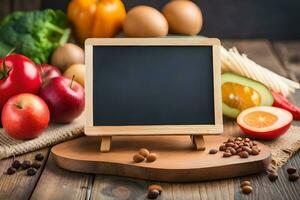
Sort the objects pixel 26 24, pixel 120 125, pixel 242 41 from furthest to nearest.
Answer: pixel 242 41
pixel 26 24
pixel 120 125

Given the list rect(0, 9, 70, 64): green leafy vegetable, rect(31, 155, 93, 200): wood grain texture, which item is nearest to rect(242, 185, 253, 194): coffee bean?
rect(31, 155, 93, 200): wood grain texture

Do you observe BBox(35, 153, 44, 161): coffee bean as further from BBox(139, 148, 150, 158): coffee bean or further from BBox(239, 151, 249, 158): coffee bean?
BBox(239, 151, 249, 158): coffee bean

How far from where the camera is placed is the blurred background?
3609 millimetres

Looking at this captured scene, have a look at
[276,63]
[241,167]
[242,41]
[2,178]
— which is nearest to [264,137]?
[241,167]

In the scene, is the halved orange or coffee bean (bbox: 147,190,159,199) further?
the halved orange

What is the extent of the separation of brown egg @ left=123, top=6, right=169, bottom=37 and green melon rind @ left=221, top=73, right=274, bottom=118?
51cm

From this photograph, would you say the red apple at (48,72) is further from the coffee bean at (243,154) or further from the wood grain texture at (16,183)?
the coffee bean at (243,154)

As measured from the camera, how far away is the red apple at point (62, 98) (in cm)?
193

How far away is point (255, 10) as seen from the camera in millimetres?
3635

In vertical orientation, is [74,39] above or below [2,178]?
below

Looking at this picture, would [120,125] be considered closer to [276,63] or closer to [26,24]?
[26,24]

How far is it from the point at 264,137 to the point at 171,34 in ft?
2.89

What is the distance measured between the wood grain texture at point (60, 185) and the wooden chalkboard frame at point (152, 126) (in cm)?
11

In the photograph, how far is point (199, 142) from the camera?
170cm
